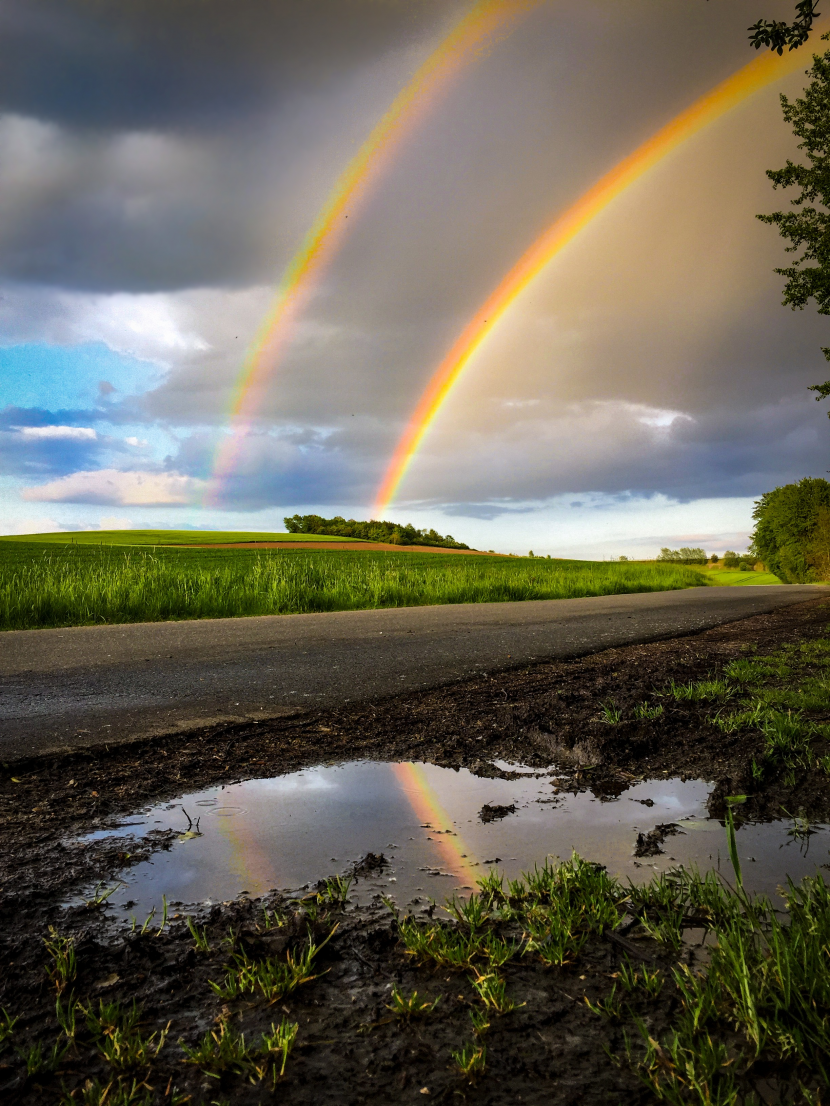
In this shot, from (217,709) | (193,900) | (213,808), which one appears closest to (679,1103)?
(193,900)

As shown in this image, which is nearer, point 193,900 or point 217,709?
point 193,900

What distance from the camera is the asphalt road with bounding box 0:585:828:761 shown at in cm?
443

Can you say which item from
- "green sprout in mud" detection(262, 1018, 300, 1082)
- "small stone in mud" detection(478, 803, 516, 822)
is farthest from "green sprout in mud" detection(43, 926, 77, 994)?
"small stone in mud" detection(478, 803, 516, 822)

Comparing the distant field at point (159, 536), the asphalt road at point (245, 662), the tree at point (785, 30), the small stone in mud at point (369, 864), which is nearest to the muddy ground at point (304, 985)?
the small stone in mud at point (369, 864)

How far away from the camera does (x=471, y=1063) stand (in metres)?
1.39

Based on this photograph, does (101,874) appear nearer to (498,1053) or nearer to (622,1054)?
(498,1053)

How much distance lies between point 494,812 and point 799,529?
44149 millimetres

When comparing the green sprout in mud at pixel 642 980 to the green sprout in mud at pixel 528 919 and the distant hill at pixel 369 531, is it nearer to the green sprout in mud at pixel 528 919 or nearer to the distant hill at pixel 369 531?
the green sprout in mud at pixel 528 919

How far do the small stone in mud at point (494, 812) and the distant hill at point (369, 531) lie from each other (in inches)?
2407

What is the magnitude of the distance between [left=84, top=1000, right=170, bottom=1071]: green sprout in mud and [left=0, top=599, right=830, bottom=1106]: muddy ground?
0.06 feet

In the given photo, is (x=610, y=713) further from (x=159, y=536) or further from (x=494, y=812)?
(x=159, y=536)

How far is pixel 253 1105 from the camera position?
133 cm

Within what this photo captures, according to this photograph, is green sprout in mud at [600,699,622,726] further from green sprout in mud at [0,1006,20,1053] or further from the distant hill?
the distant hill

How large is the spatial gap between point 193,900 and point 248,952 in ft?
1.20
